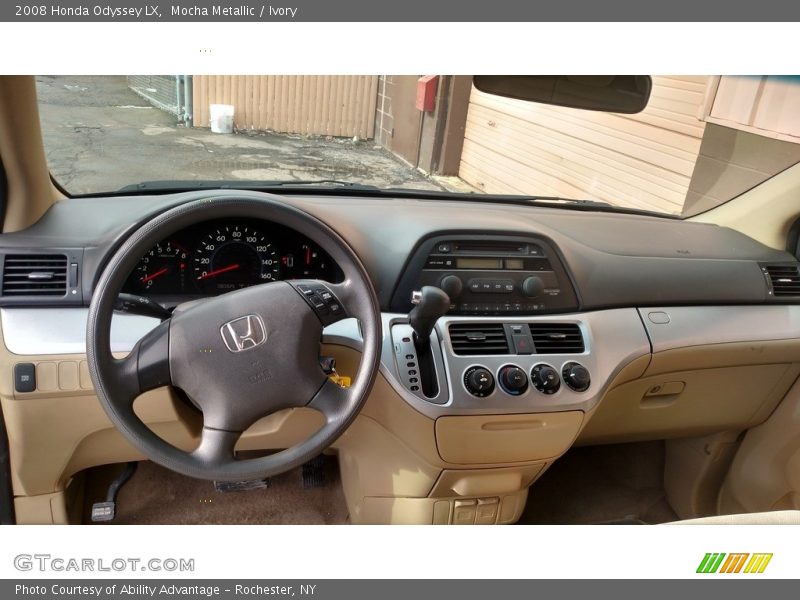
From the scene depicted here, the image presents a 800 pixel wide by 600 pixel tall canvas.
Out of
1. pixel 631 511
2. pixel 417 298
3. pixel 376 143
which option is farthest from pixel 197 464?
pixel 376 143

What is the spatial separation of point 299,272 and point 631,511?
5.91 ft

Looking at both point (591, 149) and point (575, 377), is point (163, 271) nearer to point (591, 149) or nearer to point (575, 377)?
point (575, 377)

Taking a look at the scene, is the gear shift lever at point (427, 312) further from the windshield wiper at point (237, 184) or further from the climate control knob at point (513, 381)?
the windshield wiper at point (237, 184)

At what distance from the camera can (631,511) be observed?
8.57 feet

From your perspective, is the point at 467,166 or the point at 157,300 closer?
the point at 157,300

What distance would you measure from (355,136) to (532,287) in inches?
67.7

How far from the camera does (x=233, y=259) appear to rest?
5.65 ft

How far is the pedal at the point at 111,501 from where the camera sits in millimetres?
2191

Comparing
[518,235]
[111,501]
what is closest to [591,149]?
[518,235]

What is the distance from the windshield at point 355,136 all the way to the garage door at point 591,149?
12 mm

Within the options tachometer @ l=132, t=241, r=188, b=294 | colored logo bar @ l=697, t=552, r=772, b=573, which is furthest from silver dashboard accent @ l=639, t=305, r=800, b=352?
tachometer @ l=132, t=241, r=188, b=294

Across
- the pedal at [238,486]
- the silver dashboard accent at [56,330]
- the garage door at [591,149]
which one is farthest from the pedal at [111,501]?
the garage door at [591,149]

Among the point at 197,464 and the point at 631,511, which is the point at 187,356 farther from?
the point at 631,511

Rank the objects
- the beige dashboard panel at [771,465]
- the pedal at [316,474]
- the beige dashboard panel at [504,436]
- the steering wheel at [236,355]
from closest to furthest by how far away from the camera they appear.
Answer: the steering wheel at [236,355] < the beige dashboard panel at [504,436] < the beige dashboard panel at [771,465] < the pedal at [316,474]
